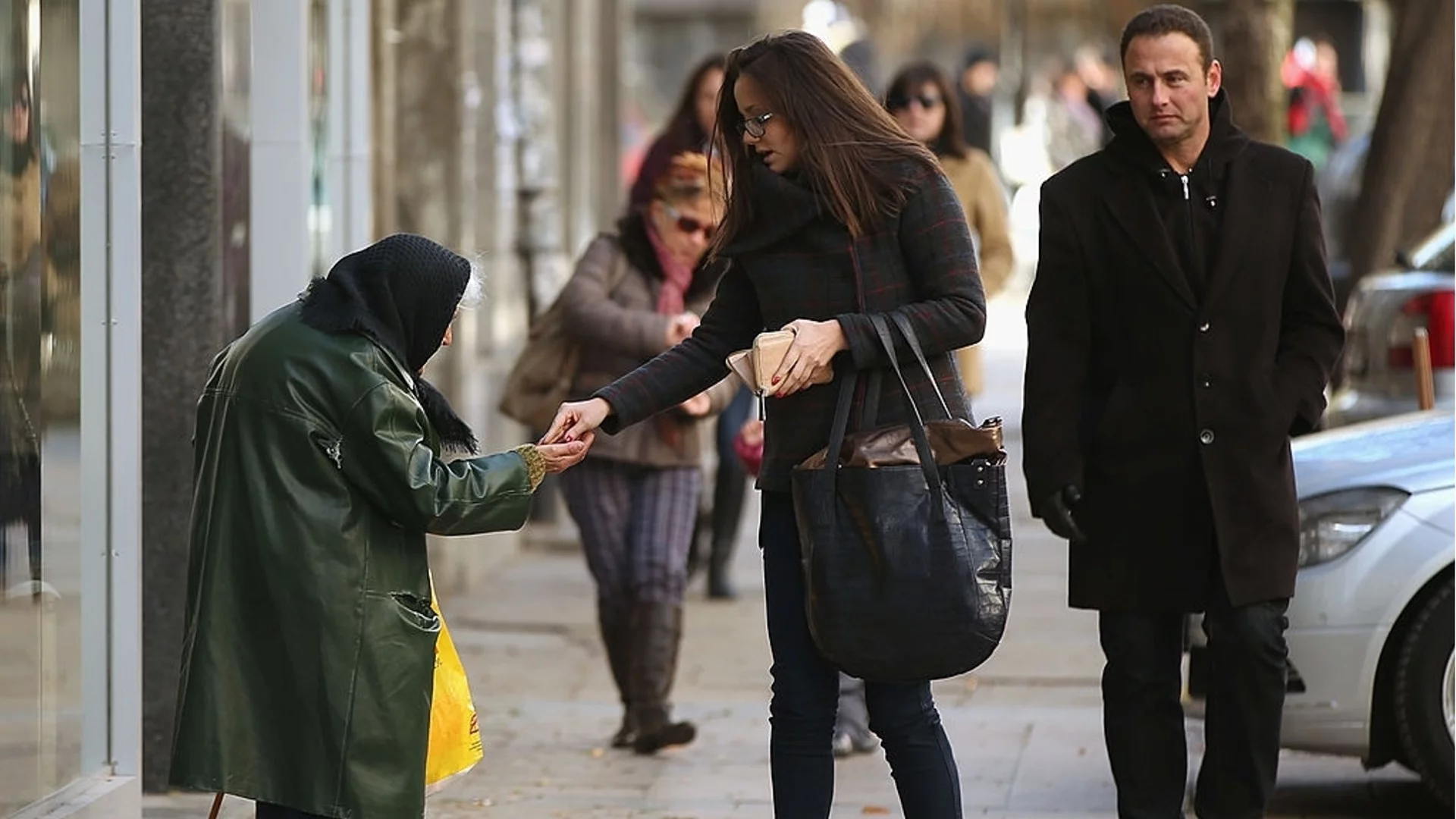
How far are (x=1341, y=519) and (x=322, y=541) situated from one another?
114 inches

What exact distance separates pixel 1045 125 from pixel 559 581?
2210 centimetres

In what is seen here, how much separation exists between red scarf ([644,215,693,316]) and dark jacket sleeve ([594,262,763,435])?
95.9 inches

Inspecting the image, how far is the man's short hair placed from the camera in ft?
18.2

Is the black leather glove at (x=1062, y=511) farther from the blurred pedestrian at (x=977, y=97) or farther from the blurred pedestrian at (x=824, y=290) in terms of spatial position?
the blurred pedestrian at (x=977, y=97)

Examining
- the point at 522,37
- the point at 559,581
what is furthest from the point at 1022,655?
the point at 522,37

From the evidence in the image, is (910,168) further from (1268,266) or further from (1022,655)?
(1022,655)

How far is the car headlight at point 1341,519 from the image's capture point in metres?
6.35

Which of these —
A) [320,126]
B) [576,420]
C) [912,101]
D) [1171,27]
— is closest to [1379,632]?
[1171,27]

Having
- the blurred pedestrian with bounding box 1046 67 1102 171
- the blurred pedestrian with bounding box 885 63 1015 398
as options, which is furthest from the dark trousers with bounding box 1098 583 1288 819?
the blurred pedestrian with bounding box 1046 67 1102 171

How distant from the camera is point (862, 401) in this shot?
195 inches

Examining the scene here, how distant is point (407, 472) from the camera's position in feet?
14.6

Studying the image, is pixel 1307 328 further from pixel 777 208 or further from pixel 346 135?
pixel 346 135

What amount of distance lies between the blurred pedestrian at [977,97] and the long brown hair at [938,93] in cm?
558

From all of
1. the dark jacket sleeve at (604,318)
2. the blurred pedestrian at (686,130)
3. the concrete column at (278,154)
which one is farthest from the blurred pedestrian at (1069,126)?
the concrete column at (278,154)
